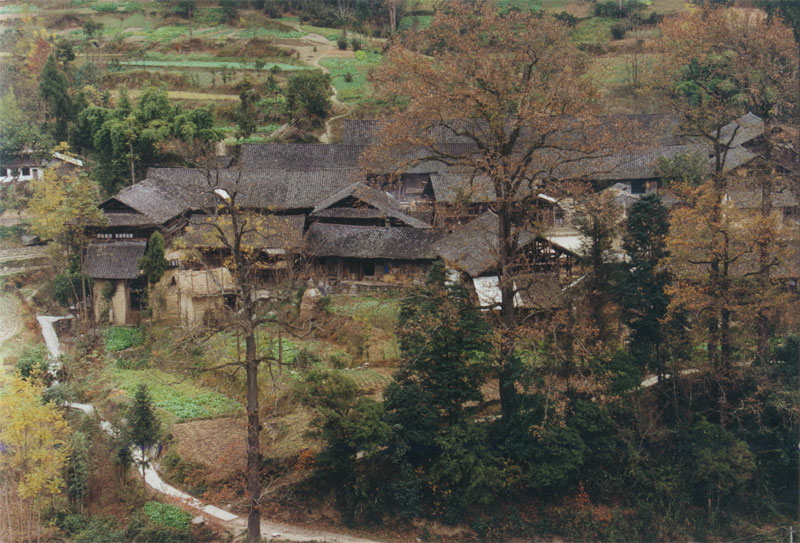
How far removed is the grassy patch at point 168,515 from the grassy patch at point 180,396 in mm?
3470

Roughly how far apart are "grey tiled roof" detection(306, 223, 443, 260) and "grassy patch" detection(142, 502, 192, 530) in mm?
11113

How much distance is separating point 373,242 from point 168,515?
12.6m

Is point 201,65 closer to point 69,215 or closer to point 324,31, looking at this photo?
point 324,31

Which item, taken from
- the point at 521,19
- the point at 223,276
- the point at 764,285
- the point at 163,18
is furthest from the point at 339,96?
the point at 764,285

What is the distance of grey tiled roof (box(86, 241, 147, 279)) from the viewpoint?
2352 centimetres

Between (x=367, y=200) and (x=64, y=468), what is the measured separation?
49.7ft

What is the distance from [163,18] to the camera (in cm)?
5453

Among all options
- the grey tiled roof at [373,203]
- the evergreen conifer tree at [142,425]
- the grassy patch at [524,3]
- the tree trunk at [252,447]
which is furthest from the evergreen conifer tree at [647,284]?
the grassy patch at [524,3]

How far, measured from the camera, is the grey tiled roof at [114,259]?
77.2 ft

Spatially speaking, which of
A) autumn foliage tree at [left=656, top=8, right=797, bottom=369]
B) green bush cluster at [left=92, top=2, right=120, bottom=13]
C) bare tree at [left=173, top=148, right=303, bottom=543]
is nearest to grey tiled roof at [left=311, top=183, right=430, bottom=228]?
bare tree at [left=173, top=148, right=303, bottom=543]

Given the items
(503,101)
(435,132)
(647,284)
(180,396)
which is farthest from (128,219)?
(647,284)

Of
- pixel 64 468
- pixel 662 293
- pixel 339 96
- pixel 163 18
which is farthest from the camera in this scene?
pixel 163 18

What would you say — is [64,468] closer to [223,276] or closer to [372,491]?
[372,491]

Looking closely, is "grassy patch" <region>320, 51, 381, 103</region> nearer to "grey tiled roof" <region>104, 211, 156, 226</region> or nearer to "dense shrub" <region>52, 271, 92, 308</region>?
"grey tiled roof" <region>104, 211, 156, 226</region>
